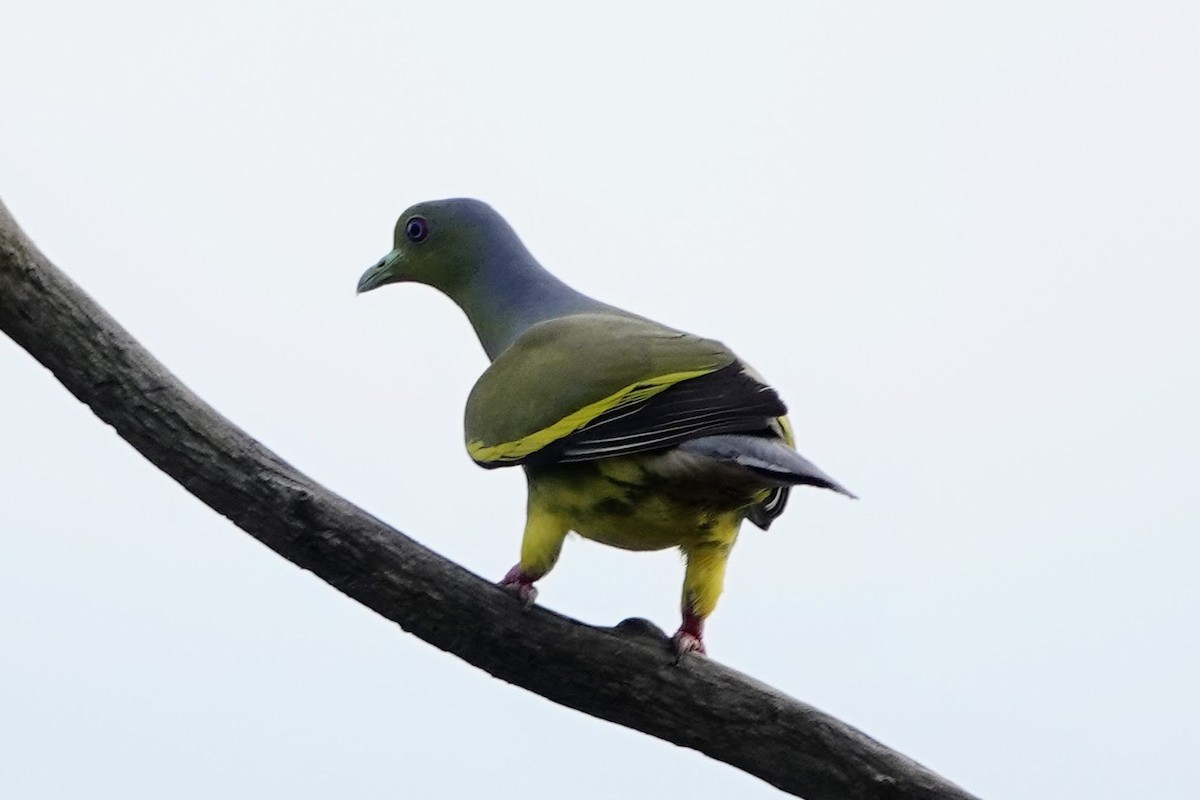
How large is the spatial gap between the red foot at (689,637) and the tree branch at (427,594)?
26 mm

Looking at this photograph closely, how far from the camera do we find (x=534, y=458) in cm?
281

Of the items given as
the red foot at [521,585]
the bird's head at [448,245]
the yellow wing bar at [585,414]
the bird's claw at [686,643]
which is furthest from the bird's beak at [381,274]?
the bird's claw at [686,643]

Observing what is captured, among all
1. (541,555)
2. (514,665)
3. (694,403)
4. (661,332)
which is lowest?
(514,665)

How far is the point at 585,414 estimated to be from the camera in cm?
277

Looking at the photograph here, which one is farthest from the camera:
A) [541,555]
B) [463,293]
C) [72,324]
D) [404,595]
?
[463,293]

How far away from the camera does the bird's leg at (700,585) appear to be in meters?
2.98

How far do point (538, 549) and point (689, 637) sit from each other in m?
0.36

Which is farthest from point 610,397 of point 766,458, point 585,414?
point 766,458

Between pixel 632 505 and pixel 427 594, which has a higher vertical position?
pixel 632 505

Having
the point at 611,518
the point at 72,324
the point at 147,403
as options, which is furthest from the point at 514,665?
the point at 72,324

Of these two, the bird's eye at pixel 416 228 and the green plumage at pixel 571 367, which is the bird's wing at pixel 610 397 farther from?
the bird's eye at pixel 416 228

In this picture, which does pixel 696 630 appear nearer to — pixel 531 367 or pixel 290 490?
pixel 531 367

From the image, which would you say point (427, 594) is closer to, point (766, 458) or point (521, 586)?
point (521, 586)

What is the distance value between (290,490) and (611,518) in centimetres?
62
